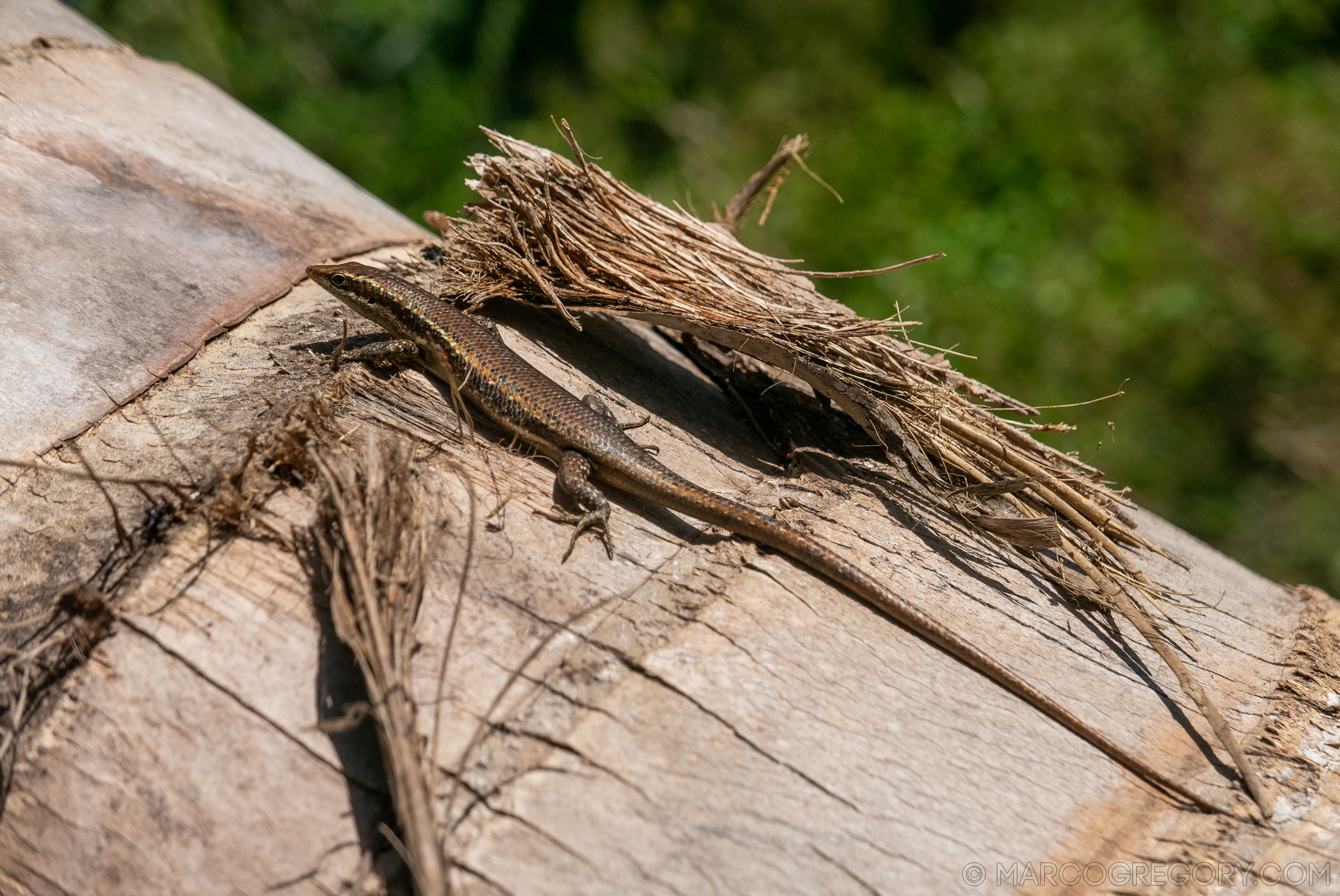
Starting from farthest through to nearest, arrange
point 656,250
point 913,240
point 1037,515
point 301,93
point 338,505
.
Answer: point 301,93 < point 913,240 < point 656,250 < point 1037,515 < point 338,505

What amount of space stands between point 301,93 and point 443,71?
4.97 feet

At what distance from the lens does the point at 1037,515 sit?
10.3ft

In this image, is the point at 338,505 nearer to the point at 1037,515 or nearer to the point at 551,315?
the point at 551,315

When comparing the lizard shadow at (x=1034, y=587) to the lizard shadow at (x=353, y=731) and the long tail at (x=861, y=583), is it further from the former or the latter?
the lizard shadow at (x=353, y=731)

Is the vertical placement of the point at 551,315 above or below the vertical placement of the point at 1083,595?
above

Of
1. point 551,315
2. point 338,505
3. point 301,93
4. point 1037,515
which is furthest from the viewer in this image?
point 301,93

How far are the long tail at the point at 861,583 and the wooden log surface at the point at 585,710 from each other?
0.05 metres

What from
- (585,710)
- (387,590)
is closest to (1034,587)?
(585,710)

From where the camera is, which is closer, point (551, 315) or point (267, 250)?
point (267, 250)

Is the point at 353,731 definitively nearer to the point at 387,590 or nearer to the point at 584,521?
the point at 387,590

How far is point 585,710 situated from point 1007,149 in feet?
24.6

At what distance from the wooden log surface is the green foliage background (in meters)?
4.38

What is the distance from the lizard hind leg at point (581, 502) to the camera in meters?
2.69

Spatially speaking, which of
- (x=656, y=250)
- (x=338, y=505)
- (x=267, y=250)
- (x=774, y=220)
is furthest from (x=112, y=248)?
(x=774, y=220)
